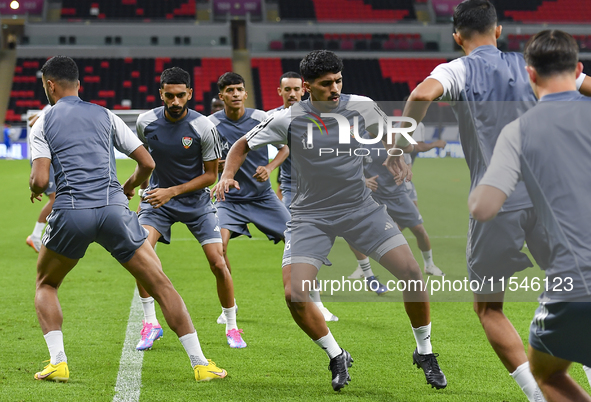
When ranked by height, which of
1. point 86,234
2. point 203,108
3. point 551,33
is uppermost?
point 551,33

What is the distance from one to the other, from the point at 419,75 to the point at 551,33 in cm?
3419

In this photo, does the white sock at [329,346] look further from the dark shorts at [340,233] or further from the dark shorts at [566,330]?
the dark shorts at [566,330]

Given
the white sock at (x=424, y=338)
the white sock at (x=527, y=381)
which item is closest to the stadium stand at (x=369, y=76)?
the white sock at (x=424, y=338)

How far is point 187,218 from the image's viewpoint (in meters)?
5.40

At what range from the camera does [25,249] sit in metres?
9.71

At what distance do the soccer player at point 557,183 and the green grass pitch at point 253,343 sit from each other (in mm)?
1643

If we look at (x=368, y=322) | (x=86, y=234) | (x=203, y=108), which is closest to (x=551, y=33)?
(x=86, y=234)

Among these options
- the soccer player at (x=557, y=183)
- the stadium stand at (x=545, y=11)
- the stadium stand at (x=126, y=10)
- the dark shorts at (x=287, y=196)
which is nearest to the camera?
the soccer player at (x=557, y=183)

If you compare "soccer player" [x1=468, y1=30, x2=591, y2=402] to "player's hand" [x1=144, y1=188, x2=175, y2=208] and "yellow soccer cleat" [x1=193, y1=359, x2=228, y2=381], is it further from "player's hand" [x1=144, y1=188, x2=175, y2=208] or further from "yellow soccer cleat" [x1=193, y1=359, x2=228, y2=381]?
"player's hand" [x1=144, y1=188, x2=175, y2=208]

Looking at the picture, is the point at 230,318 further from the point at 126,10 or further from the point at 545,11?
the point at 545,11

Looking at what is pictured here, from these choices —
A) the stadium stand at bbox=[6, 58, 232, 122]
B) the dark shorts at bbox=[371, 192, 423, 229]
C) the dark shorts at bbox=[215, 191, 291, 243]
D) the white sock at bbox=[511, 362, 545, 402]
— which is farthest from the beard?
the stadium stand at bbox=[6, 58, 232, 122]

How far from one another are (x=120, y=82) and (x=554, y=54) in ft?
107

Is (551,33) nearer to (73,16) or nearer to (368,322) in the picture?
(368,322)

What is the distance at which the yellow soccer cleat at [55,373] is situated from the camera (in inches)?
165
